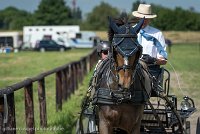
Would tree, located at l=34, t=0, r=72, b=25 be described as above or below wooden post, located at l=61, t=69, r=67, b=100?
below

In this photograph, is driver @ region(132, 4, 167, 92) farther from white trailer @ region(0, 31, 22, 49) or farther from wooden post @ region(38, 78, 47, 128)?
white trailer @ region(0, 31, 22, 49)

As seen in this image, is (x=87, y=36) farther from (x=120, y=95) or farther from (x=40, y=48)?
(x=120, y=95)

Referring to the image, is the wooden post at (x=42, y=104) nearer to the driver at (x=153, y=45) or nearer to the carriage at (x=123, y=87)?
the carriage at (x=123, y=87)

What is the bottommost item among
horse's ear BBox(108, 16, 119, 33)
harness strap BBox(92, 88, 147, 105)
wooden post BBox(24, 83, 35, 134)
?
wooden post BBox(24, 83, 35, 134)

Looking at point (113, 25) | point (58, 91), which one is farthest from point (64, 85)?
point (113, 25)

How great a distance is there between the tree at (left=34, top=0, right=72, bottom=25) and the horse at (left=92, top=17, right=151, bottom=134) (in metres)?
121

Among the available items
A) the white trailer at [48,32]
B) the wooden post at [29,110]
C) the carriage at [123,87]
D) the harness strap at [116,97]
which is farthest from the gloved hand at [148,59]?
the white trailer at [48,32]

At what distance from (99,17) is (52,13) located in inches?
546

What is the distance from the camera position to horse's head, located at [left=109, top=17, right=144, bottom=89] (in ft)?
17.2

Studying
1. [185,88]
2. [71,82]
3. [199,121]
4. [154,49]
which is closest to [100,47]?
[154,49]

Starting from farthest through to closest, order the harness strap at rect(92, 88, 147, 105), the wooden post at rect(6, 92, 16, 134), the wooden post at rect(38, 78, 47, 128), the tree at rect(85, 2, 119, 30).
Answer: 1. the tree at rect(85, 2, 119, 30)
2. the wooden post at rect(38, 78, 47, 128)
3. the wooden post at rect(6, 92, 16, 134)
4. the harness strap at rect(92, 88, 147, 105)

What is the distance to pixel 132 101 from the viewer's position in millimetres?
5762

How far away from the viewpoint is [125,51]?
5309 mm

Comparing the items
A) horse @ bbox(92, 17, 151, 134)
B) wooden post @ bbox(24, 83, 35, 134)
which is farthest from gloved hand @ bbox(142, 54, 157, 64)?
wooden post @ bbox(24, 83, 35, 134)
